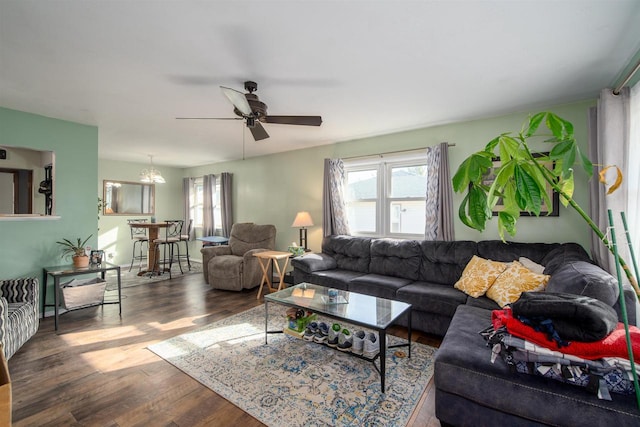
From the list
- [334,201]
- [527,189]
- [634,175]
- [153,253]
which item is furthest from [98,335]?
[634,175]

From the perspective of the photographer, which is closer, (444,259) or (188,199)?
(444,259)

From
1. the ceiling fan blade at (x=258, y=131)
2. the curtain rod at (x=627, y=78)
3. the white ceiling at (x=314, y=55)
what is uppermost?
the white ceiling at (x=314, y=55)

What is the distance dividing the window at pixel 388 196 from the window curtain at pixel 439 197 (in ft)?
0.73

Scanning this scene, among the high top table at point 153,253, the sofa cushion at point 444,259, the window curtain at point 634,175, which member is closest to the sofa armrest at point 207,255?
the high top table at point 153,253

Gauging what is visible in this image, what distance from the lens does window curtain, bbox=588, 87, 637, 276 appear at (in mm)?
2186

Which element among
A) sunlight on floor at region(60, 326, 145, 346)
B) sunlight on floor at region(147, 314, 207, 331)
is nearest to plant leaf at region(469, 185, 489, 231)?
sunlight on floor at region(147, 314, 207, 331)

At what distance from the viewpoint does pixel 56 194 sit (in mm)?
3428

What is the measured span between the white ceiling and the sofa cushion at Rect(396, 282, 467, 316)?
198cm

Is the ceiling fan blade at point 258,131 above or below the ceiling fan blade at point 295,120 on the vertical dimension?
below

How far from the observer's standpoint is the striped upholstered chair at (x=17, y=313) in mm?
2201

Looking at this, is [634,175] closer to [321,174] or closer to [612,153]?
[612,153]

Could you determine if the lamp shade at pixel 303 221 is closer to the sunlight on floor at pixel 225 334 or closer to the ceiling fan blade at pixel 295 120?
the sunlight on floor at pixel 225 334

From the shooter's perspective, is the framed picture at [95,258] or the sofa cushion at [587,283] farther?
the framed picture at [95,258]

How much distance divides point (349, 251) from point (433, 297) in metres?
1.43
